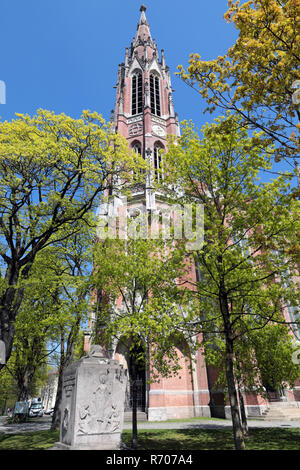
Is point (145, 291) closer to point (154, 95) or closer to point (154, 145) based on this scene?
point (154, 145)

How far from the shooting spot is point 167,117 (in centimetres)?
3294

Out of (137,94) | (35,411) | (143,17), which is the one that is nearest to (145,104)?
(137,94)

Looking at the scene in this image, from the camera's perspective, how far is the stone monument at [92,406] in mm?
7840

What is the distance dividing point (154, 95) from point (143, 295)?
2862 cm

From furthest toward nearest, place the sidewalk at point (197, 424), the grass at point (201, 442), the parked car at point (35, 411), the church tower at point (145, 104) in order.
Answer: the parked car at point (35, 411) → the church tower at point (145, 104) → the sidewalk at point (197, 424) → the grass at point (201, 442)

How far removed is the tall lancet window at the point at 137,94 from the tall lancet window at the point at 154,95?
126 cm

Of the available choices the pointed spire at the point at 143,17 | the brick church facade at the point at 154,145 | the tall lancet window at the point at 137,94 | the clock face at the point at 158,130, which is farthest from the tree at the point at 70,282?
the pointed spire at the point at 143,17

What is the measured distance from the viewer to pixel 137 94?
34625mm

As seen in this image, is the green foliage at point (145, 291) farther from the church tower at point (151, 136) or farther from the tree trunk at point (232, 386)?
the church tower at point (151, 136)

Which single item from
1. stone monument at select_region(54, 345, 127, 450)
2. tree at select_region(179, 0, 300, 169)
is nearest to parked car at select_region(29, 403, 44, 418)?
stone monument at select_region(54, 345, 127, 450)
